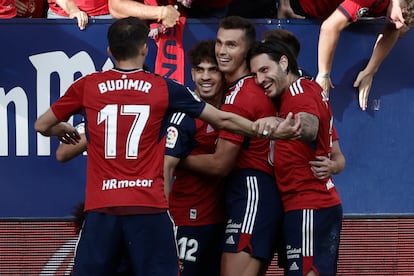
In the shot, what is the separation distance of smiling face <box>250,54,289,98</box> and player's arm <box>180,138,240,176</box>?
40 centimetres

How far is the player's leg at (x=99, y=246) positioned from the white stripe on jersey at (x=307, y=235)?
1133 mm

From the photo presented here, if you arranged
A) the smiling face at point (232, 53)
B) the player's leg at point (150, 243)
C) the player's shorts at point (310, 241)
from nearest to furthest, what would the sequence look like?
the player's leg at point (150, 243), the player's shorts at point (310, 241), the smiling face at point (232, 53)

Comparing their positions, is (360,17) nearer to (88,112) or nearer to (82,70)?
(82,70)

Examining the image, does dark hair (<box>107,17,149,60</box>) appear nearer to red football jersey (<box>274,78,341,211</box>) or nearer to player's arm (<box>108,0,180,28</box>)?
red football jersey (<box>274,78,341,211</box>)

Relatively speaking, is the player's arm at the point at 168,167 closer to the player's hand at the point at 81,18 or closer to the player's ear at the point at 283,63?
the player's ear at the point at 283,63

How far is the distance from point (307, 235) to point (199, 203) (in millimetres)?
715

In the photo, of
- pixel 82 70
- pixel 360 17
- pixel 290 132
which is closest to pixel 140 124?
pixel 290 132

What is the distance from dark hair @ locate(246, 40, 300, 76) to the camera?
654 cm

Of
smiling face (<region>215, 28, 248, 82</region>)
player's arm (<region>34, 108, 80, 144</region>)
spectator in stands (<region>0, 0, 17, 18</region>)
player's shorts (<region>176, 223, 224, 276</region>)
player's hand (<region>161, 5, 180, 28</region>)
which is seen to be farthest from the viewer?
spectator in stands (<region>0, 0, 17, 18</region>)

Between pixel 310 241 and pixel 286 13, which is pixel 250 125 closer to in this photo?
pixel 310 241

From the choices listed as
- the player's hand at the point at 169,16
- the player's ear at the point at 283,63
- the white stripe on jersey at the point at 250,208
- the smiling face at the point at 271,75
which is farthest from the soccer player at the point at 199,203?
the player's hand at the point at 169,16

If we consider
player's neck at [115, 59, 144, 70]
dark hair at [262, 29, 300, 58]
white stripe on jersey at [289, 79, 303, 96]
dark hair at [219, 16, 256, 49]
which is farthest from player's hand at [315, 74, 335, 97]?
player's neck at [115, 59, 144, 70]

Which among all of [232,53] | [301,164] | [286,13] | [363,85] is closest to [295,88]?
[301,164]

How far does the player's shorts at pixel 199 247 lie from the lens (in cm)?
668
